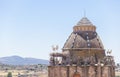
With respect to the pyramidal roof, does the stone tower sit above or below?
below

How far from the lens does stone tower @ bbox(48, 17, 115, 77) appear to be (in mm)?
35344

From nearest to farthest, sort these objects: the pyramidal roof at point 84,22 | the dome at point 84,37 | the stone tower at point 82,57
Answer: the stone tower at point 82,57 < the dome at point 84,37 < the pyramidal roof at point 84,22

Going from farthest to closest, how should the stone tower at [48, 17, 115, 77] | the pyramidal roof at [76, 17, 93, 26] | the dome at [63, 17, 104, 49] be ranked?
1. the pyramidal roof at [76, 17, 93, 26]
2. the dome at [63, 17, 104, 49]
3. the stone tower at [48, 17, 115, 77]

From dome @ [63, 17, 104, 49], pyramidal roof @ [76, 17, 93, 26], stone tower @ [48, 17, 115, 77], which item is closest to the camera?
stone tower @ [48, 17, 115, 77]

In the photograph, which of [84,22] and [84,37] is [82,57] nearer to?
[84,37]

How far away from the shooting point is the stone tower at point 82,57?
35.3 m

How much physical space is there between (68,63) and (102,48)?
3643 mm

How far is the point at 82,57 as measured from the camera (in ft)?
117

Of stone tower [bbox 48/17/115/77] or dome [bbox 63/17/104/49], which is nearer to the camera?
stone tower [bbox 48/17/115/77]

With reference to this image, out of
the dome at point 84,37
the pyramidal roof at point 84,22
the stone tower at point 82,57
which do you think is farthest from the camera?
the pyramidal roof at point 84,22

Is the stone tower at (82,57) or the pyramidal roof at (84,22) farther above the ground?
the pyramidal roof at (84,22)

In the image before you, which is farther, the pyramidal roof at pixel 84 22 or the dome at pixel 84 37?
the pyramidal roof at pixel 84 22

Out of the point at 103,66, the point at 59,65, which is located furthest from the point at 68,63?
the point at 103,66

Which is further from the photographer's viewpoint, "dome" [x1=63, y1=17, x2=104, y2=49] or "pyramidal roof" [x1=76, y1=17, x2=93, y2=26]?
"pyramidal roof" [x1=76, y1=17, x2=93, y2=26]
